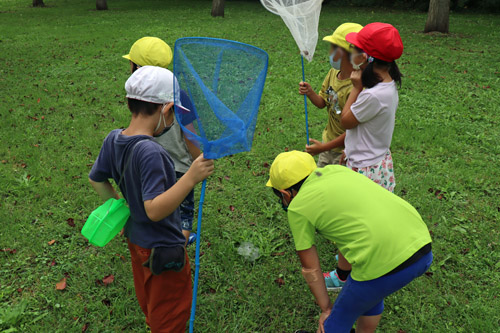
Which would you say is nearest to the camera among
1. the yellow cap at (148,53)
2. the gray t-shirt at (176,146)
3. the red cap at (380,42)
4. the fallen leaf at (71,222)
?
the red cap at (380,42)

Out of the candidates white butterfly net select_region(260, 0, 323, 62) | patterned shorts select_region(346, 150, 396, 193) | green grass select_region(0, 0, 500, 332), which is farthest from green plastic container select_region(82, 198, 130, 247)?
white butterfly net select_region(260, 0, 323, 62)

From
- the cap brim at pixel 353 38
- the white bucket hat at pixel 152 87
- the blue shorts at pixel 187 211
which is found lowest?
the blue shorts at pixel 187 211

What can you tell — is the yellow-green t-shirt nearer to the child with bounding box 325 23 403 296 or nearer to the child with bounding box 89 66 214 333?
the child with bounding box 325 23 403 296

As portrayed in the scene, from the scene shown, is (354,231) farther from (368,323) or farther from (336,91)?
(336,91)

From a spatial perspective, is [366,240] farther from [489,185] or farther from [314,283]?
[489,185]

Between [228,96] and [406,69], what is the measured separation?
25.8 ft

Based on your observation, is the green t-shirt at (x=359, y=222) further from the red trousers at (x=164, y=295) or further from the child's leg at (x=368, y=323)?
the red trousers at (x=164, y=295)

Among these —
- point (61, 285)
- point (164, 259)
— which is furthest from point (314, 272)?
point (61, 285)

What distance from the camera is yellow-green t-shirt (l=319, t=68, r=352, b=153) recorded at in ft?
9.86

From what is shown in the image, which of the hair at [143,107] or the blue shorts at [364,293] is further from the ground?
the hair at [143,107]

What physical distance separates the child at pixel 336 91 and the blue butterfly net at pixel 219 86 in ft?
4.23

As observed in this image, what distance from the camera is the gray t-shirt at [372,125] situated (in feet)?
8.20

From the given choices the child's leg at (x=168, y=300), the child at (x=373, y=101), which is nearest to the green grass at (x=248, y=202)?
the child's leg at (x=168, y=300)

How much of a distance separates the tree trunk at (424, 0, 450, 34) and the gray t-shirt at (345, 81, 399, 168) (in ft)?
37.1
